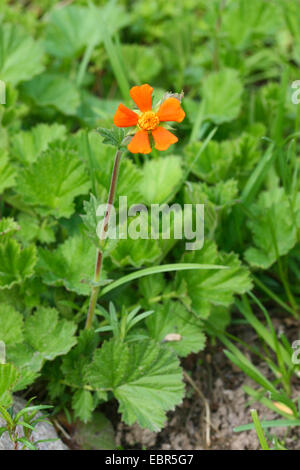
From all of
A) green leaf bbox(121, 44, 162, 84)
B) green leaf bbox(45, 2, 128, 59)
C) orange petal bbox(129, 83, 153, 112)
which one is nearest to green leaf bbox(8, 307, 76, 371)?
orange petal bbox(129, 83, 153, 112)

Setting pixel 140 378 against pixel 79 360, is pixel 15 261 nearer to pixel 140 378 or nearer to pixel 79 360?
pixel 79 360

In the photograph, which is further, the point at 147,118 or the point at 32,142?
the point at 32,142

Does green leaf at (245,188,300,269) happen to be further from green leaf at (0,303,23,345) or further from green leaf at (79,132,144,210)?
green leaf at (0,303,23,345)

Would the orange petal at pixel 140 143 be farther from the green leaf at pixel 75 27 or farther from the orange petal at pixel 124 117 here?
the green leaf at pixel 75 27

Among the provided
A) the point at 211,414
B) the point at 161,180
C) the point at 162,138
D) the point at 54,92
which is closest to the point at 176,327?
the point at 211,414

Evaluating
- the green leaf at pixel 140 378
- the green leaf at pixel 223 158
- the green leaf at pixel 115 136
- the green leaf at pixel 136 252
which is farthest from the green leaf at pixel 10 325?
the green leaf at pixel 223 158

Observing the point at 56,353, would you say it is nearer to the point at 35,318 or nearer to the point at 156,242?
the point at 35,318
